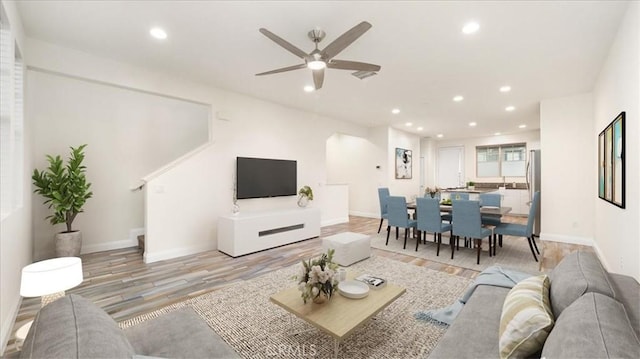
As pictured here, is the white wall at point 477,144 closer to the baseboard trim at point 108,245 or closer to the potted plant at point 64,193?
the baseboard trim at point 108,245

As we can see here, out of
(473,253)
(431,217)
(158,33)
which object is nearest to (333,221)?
(431,217)

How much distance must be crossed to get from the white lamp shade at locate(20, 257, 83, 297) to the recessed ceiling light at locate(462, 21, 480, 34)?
373cm

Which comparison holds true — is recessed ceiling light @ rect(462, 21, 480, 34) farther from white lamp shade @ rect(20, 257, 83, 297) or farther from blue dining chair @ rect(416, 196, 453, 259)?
white lamp shade @ rect(20, 257, 83, 297)

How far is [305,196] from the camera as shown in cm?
561

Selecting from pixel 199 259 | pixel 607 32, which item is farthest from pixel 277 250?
pixel 607 32

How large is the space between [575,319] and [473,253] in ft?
12.1

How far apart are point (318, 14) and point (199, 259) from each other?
362 cm

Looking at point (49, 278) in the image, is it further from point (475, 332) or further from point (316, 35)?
point (316, 35)

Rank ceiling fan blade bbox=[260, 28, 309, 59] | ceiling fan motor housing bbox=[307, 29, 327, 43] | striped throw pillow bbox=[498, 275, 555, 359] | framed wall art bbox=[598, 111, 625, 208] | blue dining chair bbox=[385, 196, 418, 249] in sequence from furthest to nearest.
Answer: blue dining chair bbox=[385, 196, 418, 249], ceiling fan motor housing bbox=[307, 29, 327, 43], framed wall art bbox=[598, 111, 625, 208], ceiling fan blade bbox=[260, 28, 309, 59], striped throw pillow bbox=[498, 275, 555, 359]

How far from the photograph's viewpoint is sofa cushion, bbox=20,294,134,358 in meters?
0.76

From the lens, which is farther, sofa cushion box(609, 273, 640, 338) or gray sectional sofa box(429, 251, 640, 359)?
sofa cushion box(609, 273, 640, 338)

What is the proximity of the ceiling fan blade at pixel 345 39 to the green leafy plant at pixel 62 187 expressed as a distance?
3842 millimetres

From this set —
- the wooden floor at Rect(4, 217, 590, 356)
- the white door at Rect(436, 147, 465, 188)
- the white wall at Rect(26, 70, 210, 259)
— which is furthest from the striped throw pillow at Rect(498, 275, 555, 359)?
the white door at Rect(436, 147, 465, 188)

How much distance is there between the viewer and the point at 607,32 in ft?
9.06
